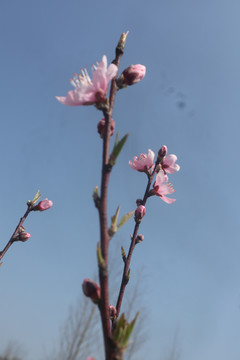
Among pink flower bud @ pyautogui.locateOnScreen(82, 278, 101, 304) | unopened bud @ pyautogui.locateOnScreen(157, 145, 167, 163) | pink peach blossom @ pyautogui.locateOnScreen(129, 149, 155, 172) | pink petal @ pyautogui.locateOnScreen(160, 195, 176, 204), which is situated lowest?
pink flower bud @ pyautogui.locateOnScreen(82, 278, 101, 304)

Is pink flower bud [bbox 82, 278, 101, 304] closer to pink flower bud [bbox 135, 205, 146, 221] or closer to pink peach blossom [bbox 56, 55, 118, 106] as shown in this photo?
pink peach blossom [bbox 56, 55, 118, 106]

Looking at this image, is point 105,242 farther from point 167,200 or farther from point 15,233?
point 15,233

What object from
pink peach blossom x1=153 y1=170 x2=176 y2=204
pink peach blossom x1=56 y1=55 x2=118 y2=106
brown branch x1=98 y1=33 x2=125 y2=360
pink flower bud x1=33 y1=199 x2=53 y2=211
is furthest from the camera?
pink flower bud x1=33 y1=199 x2=53 y2=211

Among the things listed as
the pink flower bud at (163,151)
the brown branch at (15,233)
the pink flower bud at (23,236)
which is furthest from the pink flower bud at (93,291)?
the pink flower bud at (23,236)

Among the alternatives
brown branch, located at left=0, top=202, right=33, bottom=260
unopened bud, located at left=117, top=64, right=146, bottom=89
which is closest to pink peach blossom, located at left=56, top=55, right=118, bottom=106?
unopened bud, located at left=117, top=64, right=146, bottom=89

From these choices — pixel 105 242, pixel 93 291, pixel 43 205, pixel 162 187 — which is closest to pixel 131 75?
pixel 105 242

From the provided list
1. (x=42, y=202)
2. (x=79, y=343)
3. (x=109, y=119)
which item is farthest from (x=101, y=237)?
(x=79, y=343)

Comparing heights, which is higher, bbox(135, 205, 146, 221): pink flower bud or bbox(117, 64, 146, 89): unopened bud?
bbox(117, 64, 146, 89): unopened bud

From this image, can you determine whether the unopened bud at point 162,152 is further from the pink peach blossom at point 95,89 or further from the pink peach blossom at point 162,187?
the pink peach blossom at point 95,89
